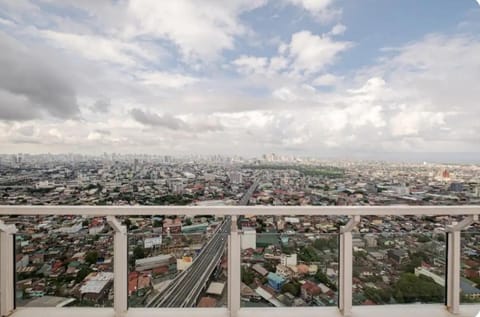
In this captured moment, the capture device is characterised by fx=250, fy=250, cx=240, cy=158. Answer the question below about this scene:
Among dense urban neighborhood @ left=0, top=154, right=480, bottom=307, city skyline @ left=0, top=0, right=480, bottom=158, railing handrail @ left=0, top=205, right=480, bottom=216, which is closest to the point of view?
railing handrail @ left=0, top=205, right=480, bottom=216

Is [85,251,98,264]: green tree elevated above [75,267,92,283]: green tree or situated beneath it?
elevated above

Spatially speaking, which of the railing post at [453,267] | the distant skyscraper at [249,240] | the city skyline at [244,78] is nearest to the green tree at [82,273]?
the distant skyscraper at [249,240]

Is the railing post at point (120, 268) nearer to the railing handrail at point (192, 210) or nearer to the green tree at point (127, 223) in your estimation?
the green tree at point (127, 223)

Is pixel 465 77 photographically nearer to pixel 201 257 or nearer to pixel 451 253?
pixel 451 253

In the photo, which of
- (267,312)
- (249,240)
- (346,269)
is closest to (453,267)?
(346,269)

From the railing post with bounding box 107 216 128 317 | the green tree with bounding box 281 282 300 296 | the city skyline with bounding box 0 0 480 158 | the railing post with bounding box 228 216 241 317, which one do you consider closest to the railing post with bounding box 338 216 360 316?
the green tree with bounding box 281 282 300 296

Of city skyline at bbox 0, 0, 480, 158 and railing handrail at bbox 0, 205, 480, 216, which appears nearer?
railing handrail at bbox 0, 205, 480, 216

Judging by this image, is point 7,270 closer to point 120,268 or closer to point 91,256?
point 91,256

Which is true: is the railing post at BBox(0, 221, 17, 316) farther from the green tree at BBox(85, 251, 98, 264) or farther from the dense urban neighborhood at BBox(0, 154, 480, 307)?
the green tree at BBox(85, 251, 98, 264)

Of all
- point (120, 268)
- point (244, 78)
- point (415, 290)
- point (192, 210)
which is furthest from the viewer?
point (244, 78)
